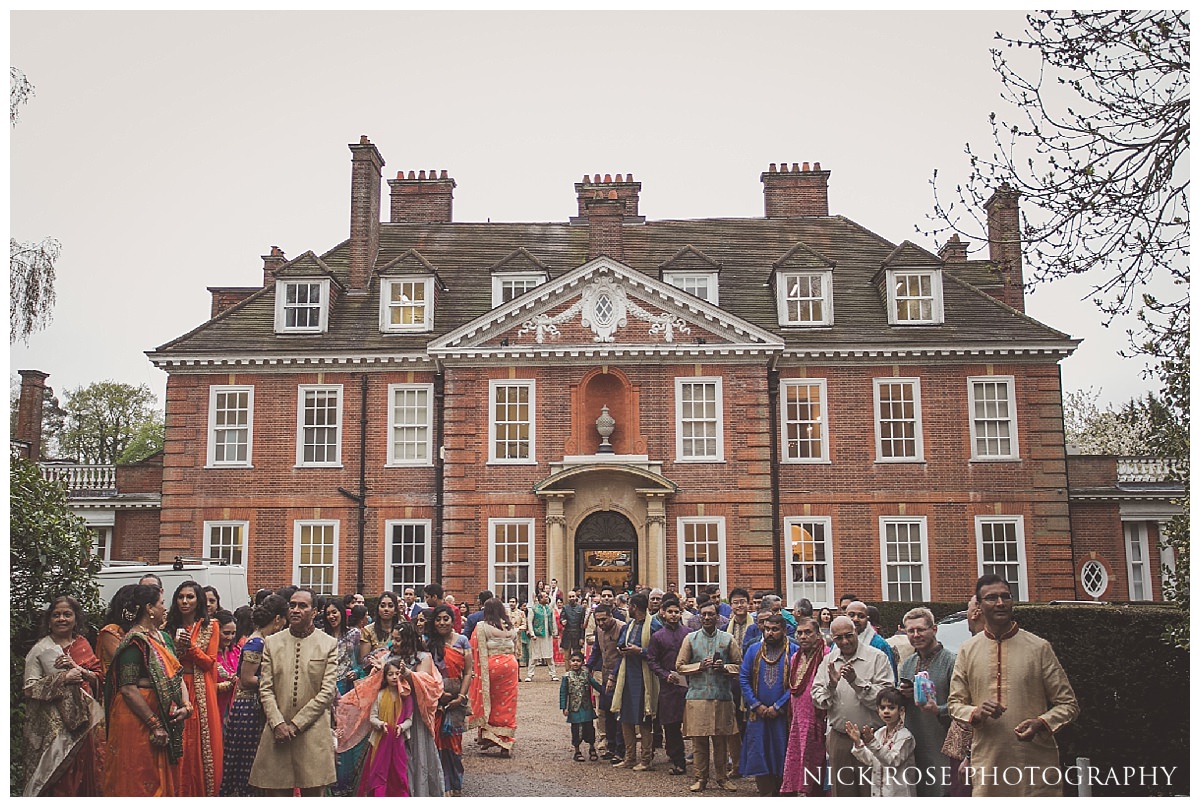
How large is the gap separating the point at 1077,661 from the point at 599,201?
20487 mm

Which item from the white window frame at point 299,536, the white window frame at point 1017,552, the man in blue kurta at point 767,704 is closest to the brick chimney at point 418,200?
the white window frame at point 299,536

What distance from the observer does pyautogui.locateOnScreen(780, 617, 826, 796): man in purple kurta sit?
31.1ft

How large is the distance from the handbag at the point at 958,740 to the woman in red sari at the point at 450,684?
4982 mm

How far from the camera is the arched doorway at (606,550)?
26.0 meters

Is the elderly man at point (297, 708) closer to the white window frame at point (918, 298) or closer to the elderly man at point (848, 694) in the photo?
the elderly man at point (848, 694)

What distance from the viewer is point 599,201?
95.3ft

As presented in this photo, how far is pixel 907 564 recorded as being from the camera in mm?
26344

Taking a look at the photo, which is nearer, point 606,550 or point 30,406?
point 606,550

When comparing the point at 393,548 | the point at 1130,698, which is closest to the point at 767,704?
the point at 1130,698

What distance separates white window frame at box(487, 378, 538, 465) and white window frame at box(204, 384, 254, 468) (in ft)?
20.0

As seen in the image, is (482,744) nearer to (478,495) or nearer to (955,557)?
(478,495)

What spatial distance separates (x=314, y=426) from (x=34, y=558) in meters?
17.7

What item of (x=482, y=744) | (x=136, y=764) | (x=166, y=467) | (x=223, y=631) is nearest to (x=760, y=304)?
(x=166, y=467)

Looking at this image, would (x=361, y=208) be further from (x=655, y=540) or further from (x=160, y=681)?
(x=160, y=681)
